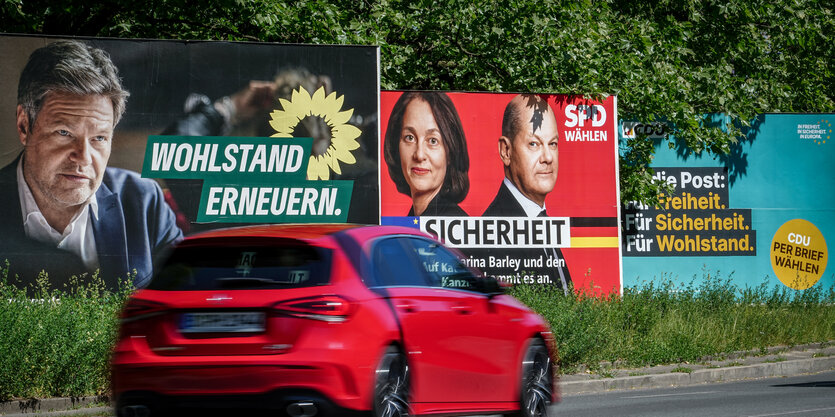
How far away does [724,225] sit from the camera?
78.0ft

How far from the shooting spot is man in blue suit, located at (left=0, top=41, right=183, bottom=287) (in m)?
16.8

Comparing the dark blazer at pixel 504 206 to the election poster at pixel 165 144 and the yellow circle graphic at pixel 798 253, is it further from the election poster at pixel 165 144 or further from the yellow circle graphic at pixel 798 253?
the yellow circle graphic at pixel 798 253

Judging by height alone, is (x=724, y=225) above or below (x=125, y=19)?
below

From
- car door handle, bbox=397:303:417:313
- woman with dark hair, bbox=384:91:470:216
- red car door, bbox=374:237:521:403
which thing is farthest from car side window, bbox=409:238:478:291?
woman with dark hair, bbox=384:91:470:216

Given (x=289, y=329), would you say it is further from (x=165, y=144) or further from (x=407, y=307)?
(x=165, y=144)

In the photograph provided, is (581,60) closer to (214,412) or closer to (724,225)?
(724,225)

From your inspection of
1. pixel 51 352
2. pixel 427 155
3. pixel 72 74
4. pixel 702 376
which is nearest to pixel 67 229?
pixel 72 74

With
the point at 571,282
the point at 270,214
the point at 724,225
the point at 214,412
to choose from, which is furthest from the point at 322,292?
the point at 724,225

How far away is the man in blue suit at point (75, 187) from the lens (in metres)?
16.8

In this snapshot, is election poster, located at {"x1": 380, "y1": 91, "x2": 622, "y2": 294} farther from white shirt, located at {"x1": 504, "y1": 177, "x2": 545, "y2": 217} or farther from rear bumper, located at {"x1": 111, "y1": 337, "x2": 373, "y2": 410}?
rear bumper, located at {"x1": 111, "y1": 337, "x2": 373, "y2": 410}

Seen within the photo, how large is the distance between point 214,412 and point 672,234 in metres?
18.2

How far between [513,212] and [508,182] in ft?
1.76

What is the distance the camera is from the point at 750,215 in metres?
23.8

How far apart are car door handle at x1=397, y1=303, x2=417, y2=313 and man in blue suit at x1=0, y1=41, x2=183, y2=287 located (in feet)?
32.9
